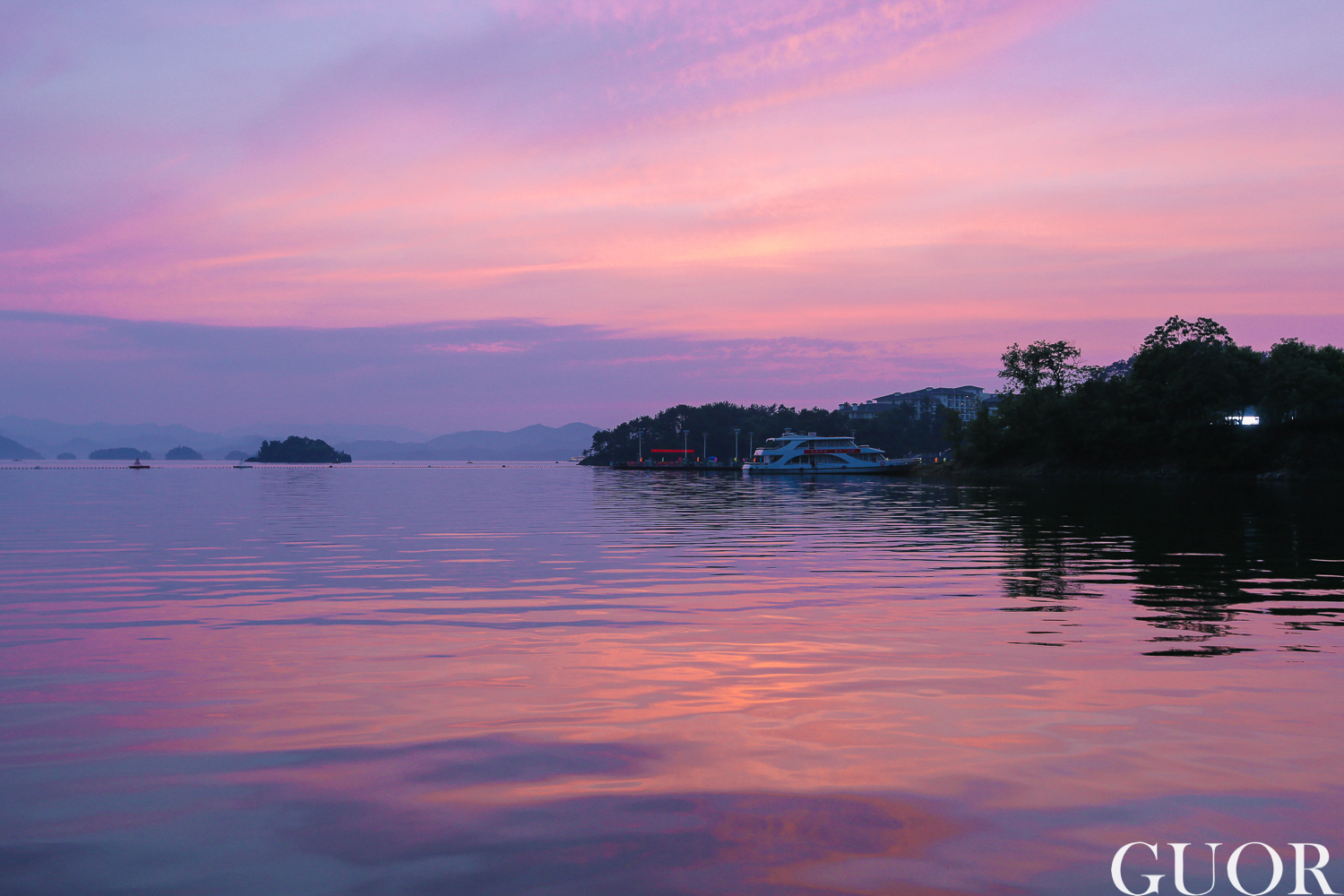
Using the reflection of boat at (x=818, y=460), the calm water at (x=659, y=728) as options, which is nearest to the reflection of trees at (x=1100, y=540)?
the calm water at (x=659, y=728)

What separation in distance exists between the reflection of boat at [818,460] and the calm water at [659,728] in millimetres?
107941

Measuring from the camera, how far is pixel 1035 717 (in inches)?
328

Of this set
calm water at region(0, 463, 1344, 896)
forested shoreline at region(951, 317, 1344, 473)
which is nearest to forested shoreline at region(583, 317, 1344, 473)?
forested shoreline at region(951, 317, 1344, 473)

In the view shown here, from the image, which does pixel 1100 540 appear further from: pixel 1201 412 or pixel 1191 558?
pixel 1201 412

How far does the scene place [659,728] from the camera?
8117mm

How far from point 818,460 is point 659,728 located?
122 m

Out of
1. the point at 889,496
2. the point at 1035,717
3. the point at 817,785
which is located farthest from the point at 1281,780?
the point at 889,496

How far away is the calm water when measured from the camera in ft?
17.9

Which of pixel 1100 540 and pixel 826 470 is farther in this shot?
pixel 826 470

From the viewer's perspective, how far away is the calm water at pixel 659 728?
546cm

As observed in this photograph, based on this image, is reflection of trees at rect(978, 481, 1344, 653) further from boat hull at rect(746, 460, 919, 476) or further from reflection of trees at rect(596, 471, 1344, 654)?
boat hull at rect(746, 460, 919, 476)

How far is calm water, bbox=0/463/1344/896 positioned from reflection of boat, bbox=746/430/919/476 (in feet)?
354

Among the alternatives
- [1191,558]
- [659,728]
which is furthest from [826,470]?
[659,728]

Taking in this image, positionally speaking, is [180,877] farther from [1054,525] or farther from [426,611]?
[1054,525]
